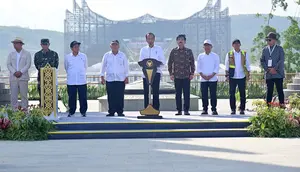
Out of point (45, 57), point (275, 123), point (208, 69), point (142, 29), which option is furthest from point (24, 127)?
point (142, 29)

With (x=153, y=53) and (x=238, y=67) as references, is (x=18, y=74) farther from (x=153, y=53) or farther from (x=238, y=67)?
(x=238, y=67)

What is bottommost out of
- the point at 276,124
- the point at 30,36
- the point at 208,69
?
the point at 276,124

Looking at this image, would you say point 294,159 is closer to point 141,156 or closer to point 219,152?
point 219,152

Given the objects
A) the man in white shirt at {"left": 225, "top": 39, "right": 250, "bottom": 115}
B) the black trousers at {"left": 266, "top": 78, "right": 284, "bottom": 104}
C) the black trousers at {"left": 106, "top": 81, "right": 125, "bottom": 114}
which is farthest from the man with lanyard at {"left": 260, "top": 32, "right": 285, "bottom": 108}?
the black trousers at {"left": 106, "top": 81, "right": 125, "bottom": 114}

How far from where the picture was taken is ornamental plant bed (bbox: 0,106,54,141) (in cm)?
901

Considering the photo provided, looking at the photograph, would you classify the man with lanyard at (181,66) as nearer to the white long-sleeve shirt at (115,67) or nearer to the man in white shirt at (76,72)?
the white long-sleeve shirt at (115,67)

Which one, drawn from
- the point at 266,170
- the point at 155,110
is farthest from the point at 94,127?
the point at 266,170

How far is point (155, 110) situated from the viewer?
1030cm

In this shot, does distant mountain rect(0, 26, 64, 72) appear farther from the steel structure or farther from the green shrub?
the green shrub

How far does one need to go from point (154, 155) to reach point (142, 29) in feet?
273

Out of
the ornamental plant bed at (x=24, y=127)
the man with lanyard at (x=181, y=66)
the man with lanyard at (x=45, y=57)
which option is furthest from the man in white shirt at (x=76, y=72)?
the ornamental plant bed at (x=24, y=127)

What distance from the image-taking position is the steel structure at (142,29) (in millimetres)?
78188

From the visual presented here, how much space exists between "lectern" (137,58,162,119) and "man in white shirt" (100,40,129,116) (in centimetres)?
59

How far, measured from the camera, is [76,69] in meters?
10.8
